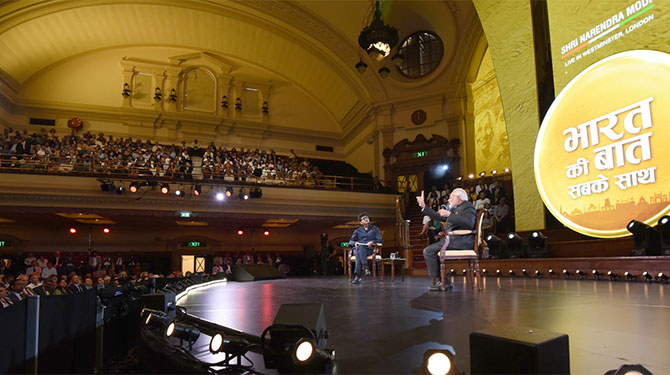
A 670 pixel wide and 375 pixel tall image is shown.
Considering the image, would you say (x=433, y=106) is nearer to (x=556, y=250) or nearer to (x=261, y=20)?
(x=261, y=20)

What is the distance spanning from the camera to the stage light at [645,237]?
5387 mm

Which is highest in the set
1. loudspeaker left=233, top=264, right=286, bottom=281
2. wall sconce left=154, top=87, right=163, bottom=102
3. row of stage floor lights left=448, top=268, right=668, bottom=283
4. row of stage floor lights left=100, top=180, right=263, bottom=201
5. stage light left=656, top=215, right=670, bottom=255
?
wall sconce left=154, top=87, right=163, bottom=102

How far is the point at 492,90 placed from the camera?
15125 millimetres

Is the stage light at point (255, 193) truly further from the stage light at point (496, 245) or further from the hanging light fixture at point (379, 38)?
the stage light at point (496, 245)

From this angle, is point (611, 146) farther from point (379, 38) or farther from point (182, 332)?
point (379, 38)

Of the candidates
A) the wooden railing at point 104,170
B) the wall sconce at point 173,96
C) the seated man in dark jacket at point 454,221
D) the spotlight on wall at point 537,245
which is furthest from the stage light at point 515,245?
the wall sconce at point 173,96

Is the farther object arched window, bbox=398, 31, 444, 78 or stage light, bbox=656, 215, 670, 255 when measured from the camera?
arched window, bbox=398, 31, 444, 78

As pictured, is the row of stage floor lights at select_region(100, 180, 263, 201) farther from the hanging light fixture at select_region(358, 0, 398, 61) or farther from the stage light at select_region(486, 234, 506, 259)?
the stage light at select_region(486, 234, 506, 259)

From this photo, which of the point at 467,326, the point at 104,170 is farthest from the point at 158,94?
the point at 467,326

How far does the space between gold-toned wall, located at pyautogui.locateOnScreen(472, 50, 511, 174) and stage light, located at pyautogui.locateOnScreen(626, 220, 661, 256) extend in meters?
Result: 8.82

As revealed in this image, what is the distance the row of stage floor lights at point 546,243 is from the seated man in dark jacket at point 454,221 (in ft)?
9.29

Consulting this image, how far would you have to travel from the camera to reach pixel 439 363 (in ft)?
4.33

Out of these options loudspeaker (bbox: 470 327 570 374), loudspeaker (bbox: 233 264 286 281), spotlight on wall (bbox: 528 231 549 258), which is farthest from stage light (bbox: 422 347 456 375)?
loudspeaker (bbox: 233 264 286 281)

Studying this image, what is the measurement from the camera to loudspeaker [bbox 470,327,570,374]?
110cm
